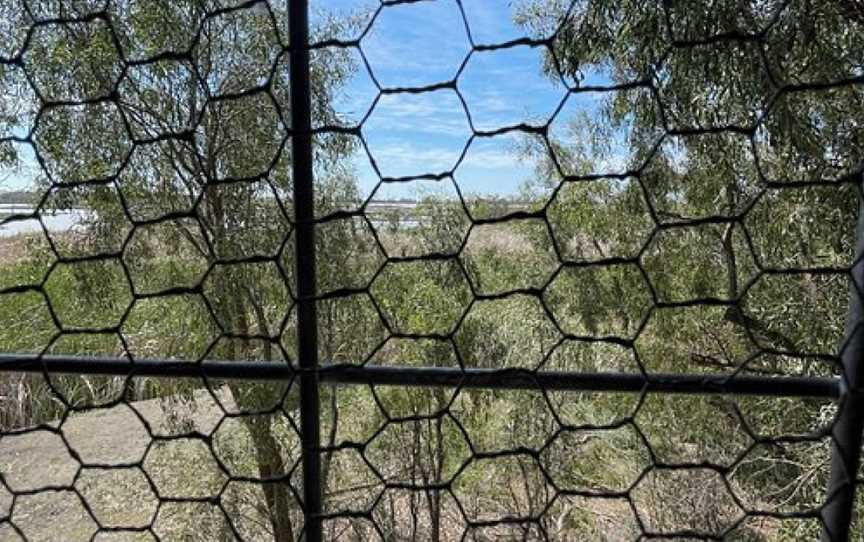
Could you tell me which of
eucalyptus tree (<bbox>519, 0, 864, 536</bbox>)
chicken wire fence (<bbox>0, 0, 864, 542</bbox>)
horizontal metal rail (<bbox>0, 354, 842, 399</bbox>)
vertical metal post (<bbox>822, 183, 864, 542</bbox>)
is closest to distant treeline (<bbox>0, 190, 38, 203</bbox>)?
chicken wire fence (<bbox>0, 0, 864, 542</bbox>)

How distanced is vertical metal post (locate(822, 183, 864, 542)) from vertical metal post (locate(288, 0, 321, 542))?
37 centimetres

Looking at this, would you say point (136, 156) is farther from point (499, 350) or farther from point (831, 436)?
point (831, 436)

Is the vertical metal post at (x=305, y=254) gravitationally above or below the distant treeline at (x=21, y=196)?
below

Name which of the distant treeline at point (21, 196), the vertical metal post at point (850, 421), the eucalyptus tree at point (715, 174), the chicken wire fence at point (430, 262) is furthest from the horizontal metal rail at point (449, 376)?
the distant treeline at point (21, 196)

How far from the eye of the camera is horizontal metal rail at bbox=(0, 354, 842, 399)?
453 mm

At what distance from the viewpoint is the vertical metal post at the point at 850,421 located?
0.43 m

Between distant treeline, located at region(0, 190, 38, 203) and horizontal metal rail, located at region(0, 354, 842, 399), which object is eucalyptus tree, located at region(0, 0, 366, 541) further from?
horizontal metal rail, located at region(0, 354, 842, 399)

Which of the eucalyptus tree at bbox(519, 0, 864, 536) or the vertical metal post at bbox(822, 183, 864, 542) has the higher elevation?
the eucalyptus tree at bbox(519, 0, 864, 536)

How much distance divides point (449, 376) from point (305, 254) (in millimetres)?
142

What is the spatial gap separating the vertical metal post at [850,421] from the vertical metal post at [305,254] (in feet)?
1.21

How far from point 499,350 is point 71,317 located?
144 centimetres

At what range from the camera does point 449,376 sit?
49 cm

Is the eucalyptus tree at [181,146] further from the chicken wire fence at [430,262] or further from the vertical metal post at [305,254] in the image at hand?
the vertical metal post at [305,254]

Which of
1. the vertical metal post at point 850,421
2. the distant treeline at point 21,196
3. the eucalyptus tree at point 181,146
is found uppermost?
the eucalyptus tree at point 181,146
